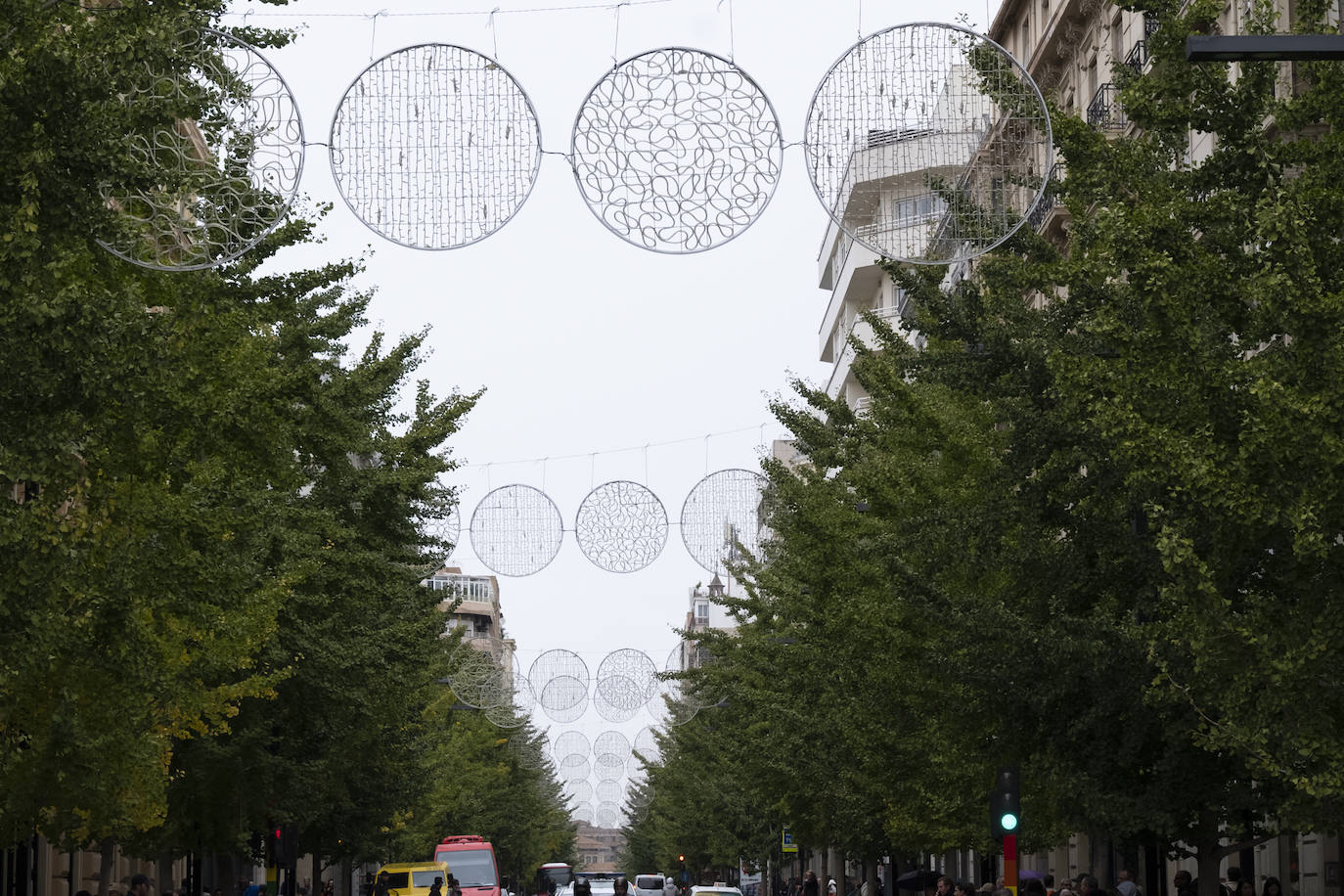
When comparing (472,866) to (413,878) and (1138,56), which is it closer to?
(413,878)

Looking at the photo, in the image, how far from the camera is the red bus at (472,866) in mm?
51906

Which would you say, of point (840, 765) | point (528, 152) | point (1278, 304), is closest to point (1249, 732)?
point (1278, 304)

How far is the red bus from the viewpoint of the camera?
170 feet

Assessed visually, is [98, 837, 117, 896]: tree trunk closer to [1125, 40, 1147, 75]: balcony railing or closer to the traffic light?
the traffic light

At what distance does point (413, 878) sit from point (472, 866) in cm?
747

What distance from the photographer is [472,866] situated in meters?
52.8

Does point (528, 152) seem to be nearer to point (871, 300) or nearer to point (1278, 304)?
point (1278, 304)

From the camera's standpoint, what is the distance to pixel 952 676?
79.2 ft

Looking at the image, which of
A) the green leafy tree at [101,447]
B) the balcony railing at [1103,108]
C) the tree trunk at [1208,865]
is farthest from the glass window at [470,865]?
the tree trunk at [1208,865]

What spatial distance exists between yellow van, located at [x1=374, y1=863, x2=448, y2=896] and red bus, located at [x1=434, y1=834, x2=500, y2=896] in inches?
217

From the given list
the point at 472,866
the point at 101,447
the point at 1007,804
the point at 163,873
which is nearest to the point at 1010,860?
the point at 1007,804

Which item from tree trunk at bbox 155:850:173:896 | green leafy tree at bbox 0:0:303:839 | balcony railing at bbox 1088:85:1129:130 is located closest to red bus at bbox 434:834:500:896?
tree trunk at bbox 155:850:173:896

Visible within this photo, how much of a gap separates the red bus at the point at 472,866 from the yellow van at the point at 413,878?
18.1 ft

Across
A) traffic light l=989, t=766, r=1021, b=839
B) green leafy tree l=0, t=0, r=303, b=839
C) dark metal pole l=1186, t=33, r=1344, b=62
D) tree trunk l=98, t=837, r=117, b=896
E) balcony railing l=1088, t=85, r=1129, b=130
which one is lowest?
tree trunk l=98, t=837, r=117, b=896
